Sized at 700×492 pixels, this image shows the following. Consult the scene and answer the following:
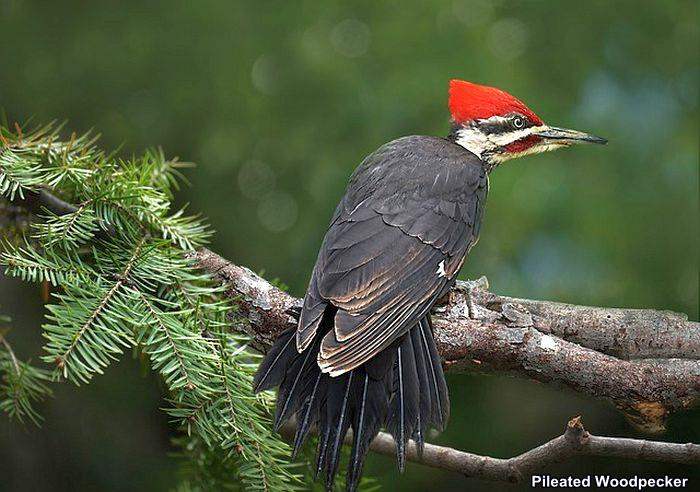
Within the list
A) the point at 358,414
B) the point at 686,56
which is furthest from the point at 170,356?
the point at 686,56

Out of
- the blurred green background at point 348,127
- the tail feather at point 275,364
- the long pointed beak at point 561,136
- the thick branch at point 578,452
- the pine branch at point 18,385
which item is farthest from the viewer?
the blurred green background at point 348,127

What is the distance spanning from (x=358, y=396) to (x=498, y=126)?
3.76 feet

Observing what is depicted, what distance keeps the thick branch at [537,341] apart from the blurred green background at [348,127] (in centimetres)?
86

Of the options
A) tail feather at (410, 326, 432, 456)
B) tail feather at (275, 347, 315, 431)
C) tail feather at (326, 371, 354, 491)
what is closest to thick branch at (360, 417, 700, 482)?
tail feather at (410, 326, 432, 456)

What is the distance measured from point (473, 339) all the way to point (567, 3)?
1.83m

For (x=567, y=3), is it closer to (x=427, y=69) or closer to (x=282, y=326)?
(x=427, y=69)

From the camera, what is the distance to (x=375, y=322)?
2.02m

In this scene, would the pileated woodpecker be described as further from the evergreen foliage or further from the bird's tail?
the evergreen foliage

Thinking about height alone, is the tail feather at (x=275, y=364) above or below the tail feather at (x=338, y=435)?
above

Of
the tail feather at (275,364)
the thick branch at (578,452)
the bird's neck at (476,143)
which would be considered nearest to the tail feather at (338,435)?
the tail feather at (275,364)

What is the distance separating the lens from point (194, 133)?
3342 mm

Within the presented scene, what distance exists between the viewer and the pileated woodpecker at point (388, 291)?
189 centimetres

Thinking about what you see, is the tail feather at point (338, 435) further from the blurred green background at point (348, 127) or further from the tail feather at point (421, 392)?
the blurred green background at point (348, 127)

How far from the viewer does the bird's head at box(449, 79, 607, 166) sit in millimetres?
2750
